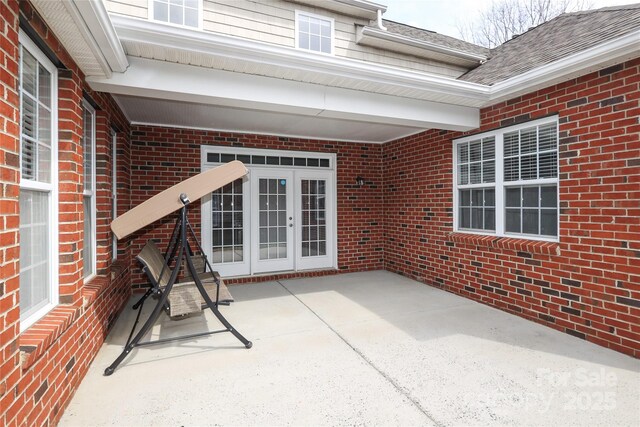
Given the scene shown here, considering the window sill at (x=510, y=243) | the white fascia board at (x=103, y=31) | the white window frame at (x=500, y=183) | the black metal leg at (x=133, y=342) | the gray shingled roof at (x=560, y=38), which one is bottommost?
the black metal leg at (x=133, y=342)

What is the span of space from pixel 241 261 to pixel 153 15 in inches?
161

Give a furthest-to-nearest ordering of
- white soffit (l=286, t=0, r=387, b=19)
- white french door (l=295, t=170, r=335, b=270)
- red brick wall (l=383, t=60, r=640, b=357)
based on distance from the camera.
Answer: white french door (l=295, t=170, r=335, b=270), white soffit (l=286, t=0, r=387, b=19), red brick wall (l=383, t=60, r=640, b=357)

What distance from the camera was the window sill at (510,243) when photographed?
3.64 meters

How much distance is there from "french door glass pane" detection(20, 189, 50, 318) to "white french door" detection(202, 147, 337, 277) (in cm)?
334

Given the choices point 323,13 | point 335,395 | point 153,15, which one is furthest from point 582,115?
point 153,15

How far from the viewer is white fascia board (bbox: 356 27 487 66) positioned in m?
6.04

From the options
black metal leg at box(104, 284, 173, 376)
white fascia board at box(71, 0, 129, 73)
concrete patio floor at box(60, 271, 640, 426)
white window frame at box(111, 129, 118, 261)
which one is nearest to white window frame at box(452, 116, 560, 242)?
concrete patio floor at box(60, 271, 640, 426)

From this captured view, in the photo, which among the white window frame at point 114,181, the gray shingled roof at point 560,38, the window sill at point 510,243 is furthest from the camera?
the white window frame at point 114,181

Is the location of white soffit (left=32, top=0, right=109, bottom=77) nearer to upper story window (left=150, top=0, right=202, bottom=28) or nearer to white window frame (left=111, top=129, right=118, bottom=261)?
white window frame (left=111, top=129, right=118, bottom=261)

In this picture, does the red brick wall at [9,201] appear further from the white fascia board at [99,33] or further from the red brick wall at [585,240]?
the red brick wall at [585,240]

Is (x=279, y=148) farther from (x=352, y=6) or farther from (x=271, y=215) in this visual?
(x=352, y=6)

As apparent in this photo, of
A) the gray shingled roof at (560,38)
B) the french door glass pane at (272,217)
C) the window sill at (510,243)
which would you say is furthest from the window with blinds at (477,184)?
the french door glass pane at (272,217)

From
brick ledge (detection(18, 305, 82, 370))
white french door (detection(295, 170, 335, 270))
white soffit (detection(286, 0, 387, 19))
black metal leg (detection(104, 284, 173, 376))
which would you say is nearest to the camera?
brick ledge (detection(18, 305, 82, 370))

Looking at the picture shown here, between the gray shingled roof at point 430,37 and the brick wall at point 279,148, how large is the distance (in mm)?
2360
